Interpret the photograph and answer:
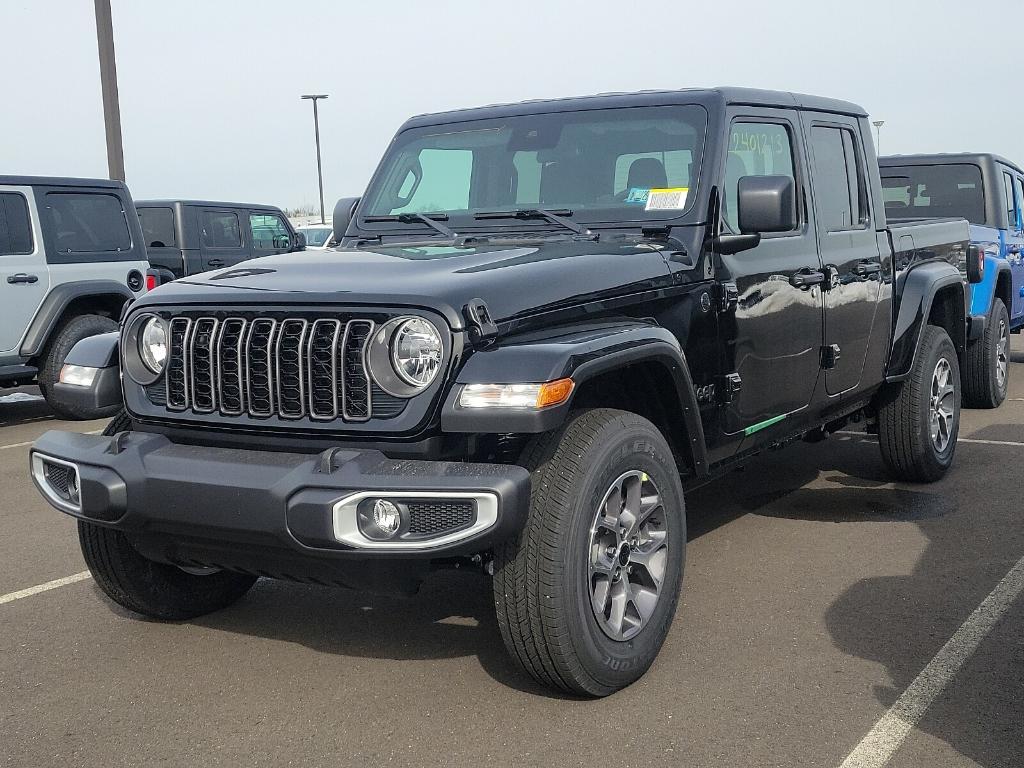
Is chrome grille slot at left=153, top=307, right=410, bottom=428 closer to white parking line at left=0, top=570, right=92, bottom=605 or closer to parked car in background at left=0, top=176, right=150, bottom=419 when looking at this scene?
white parking line at left=0, top=570, right=92, bottom=605

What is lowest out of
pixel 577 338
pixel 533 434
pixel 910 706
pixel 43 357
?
pixel 43 357

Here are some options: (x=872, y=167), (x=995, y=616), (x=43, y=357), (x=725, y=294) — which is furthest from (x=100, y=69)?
(x=995, y=616)

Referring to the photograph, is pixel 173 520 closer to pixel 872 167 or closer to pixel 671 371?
pixel 671 371

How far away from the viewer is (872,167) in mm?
6219

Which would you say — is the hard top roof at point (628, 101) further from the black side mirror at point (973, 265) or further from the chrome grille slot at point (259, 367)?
the black side mirror at point (973, 265)

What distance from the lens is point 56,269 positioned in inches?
405

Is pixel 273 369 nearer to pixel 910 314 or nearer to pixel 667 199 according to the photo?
pixel 667 199

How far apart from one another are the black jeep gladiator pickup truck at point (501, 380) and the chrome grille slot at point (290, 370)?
0.4 inches

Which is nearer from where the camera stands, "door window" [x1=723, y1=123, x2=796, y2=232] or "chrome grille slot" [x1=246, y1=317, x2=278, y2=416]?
"chrome grille slot" [x1=246, y1=317, x2=278, y2=416]

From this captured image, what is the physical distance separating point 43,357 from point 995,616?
8239 mm

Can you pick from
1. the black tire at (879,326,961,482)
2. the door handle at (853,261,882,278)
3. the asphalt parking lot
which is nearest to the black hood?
the asphalt parking lot

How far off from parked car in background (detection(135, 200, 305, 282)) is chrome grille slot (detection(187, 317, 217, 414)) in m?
11.5

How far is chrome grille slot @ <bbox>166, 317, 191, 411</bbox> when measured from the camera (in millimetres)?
3826

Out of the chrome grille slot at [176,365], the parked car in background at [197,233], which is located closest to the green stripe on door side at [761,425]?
the chrome grille slot at [176,365]
